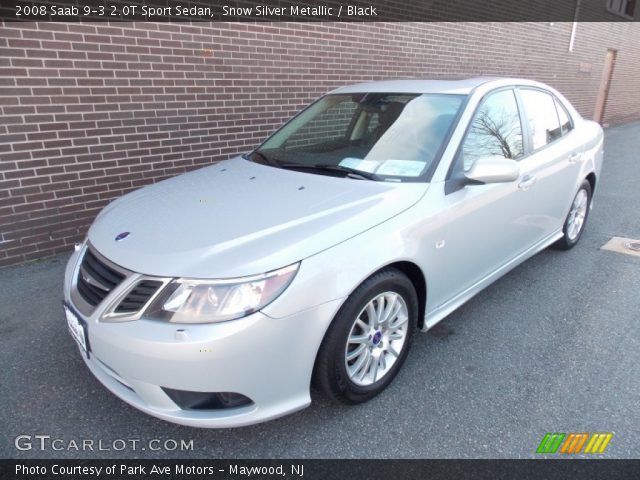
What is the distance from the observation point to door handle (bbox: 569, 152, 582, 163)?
155 inches

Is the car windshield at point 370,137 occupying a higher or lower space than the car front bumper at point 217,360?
higher

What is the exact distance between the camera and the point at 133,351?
1916 millimetres

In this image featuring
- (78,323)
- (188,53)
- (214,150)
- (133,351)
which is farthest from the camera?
(214,150)

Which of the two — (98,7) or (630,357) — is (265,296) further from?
(98,7)

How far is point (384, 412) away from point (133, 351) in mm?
1297

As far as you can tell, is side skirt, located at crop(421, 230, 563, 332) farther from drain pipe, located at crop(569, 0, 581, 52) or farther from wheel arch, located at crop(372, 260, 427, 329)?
drain pipe, located at crop(569, 0, 581, 52)

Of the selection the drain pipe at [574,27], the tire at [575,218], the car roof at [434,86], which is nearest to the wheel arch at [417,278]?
the car roof at [434,86]

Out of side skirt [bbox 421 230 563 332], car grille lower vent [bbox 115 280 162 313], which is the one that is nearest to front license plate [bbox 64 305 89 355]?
car grille lower vent [bbox 115 280 162 313]

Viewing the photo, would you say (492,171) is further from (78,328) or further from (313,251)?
(78,328)

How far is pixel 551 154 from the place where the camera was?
3.64 metres

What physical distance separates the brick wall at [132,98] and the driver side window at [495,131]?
10.5 feet

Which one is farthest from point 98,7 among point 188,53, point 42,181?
point 42,181

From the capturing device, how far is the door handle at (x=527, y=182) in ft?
10.6

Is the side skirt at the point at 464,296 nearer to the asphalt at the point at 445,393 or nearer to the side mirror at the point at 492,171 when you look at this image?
the asphalt at the point at 445,393
